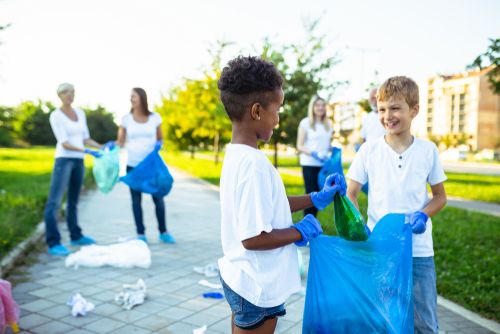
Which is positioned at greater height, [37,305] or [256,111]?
[256,111]

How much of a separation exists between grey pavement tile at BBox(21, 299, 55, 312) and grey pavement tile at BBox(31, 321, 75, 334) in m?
0.36

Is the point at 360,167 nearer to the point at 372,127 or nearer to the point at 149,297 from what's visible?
the point at 149,297

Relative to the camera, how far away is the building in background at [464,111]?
96.2 metres

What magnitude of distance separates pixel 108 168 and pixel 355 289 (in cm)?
488

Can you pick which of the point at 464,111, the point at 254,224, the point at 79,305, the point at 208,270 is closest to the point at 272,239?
the point at 254,224

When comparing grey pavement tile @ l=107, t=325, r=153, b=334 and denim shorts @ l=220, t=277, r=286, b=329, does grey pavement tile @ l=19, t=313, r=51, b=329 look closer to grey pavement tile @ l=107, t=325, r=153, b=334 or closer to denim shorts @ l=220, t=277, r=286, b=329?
grey pavement tile @ l=107, t=325, r=153, b=334

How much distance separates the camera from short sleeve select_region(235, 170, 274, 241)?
1705mm

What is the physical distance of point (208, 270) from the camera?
485 centimetres

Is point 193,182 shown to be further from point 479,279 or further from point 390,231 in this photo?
point 390,231

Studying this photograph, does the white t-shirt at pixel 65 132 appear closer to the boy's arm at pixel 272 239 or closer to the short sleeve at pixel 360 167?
the short sleeve at pixel 360 167

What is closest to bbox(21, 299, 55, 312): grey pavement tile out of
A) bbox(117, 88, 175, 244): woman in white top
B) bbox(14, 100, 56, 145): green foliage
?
bbox(117, 88, 175, 244): woman in white top

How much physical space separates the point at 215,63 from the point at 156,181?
561 inches

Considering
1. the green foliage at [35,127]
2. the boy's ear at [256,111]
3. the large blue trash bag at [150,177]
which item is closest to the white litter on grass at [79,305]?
the large blue trash bag at [150,177]

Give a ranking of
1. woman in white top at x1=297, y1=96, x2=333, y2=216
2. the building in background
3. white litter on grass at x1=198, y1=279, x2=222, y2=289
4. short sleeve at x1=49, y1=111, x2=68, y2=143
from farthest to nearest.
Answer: the building in background
woman in white top at x1=297, y1=96, x2=333, y2=216
short sleeve at x1=49, y1=111, x2=68, y2=143
white litter on grass at x1=198, y1=279, x2=222, y2=289
